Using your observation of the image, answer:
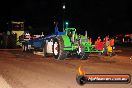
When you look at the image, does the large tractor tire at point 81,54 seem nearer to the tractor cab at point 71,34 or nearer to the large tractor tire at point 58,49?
the tractor cab at point 71,34

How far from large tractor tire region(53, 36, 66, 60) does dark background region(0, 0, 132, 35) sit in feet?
147

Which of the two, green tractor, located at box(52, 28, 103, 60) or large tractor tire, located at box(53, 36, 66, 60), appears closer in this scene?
large tractor tire, located at box(53, 36, 66, 60)

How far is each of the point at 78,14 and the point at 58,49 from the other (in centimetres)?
5541

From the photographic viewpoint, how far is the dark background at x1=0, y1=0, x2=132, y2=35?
68.9 metres

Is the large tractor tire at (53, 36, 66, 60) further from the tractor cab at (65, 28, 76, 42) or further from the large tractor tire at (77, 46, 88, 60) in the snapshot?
the large tractor tire at (77, 46, 88, 60)

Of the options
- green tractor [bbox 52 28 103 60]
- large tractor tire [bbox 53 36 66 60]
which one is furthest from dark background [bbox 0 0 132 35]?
green tractor [bbox 52 28 103 60]

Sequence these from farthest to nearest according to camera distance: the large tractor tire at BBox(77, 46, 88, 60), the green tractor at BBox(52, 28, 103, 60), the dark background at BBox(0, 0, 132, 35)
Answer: the dark background at BBox(0, 0, 132, 35)
the large tractor tire at BBox(77, 46, 88, 60)
the green tractor at BBox(52, 28, 103, 60)

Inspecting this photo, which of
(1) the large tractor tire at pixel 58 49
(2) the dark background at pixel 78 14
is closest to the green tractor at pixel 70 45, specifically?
(1) the large tractor tire at pixel 58 49

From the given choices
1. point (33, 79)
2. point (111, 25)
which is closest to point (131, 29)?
point (111, 25)

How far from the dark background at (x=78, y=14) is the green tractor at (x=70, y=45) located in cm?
4503

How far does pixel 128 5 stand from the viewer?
226 ft

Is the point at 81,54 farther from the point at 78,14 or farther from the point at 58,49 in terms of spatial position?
the point at 78,14

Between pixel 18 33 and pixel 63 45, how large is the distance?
16607 millimetres

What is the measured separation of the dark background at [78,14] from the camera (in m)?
68.9
